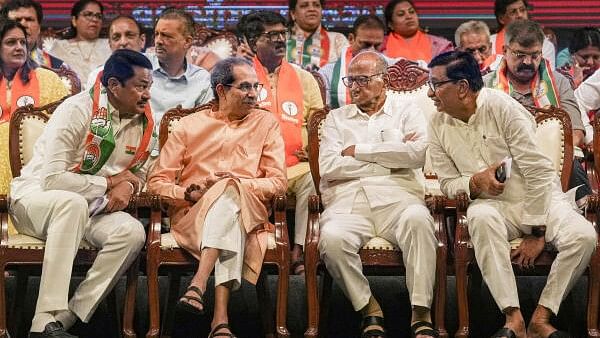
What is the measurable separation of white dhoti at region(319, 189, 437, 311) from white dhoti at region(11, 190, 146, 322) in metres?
0.75

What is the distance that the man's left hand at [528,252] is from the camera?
4.28 meters

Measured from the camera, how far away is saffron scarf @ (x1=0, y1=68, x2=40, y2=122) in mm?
5371

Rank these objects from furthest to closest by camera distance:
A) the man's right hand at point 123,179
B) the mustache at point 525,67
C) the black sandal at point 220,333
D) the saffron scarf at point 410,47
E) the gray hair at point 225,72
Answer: the saffron scarf at point 410,47 < the mustache at point 525,67 < the gray hair at point 225,72 < the man's right hand at point 123,179 < the black sandal at point 220,333

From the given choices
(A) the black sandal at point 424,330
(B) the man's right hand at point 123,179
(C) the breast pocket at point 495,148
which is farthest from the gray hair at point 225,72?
(A) the black sandal at point 424,330

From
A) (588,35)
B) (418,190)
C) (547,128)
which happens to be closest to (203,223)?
(418,190)

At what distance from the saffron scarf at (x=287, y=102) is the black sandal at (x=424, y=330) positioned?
1.23 metres

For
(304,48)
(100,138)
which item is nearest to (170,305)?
(100,138)

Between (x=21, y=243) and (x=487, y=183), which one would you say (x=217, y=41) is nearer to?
(x=21, y=243)

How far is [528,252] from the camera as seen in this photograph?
A: 14.1 ft

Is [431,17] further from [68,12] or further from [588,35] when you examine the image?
[68,12]

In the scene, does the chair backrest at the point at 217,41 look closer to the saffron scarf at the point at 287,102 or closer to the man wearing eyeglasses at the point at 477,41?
the saffron scarf at the point at 287,102

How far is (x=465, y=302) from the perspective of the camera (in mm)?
4289

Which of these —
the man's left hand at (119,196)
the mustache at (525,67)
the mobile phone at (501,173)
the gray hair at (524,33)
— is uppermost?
the gray hair at (524,33)

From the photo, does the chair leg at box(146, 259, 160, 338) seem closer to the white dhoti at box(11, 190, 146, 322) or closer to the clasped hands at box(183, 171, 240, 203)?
the white dhoti at box(11, 190, 146, 322)
